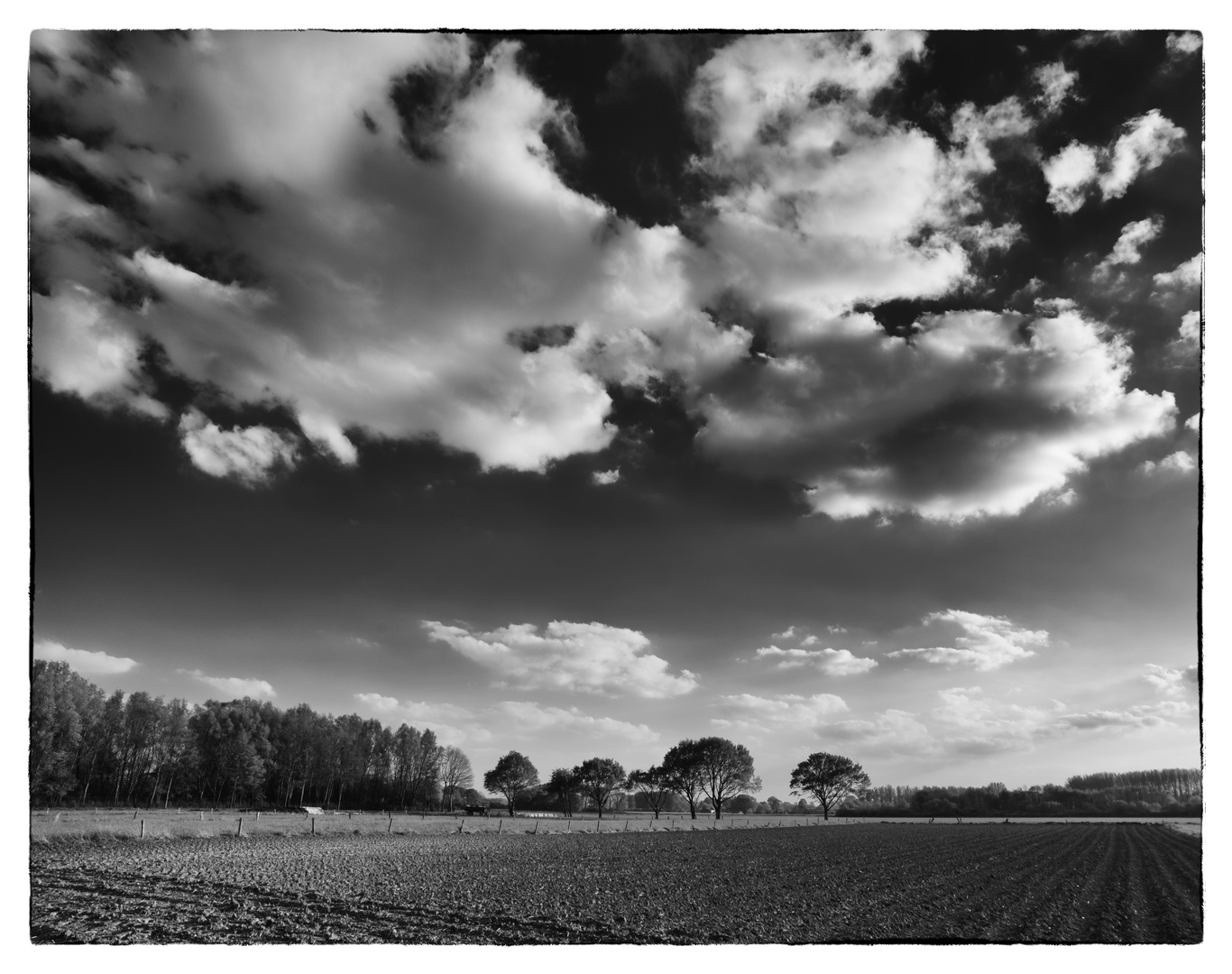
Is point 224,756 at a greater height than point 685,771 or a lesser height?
greater

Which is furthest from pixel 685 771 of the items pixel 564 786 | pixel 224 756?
pixel 224 756

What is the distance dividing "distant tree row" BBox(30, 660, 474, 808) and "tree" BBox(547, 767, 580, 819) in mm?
10530

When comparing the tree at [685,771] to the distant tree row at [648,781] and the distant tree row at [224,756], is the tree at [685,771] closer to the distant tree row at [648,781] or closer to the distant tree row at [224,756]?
the distant tree row at [648,781]

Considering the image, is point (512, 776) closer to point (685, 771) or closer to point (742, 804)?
point (685, 771)

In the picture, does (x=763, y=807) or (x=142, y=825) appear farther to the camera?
(x=763, y=807)

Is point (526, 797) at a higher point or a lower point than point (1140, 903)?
lower

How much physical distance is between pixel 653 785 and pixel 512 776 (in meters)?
22.2

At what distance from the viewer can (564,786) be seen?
311ft

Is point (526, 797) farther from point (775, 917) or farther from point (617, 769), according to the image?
point (775, 917)

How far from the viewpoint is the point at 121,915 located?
1561cm

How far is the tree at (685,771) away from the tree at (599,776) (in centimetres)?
835

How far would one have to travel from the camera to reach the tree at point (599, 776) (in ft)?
315

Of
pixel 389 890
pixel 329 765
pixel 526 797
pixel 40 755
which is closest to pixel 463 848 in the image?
pixel 389 890

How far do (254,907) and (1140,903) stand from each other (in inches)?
837
